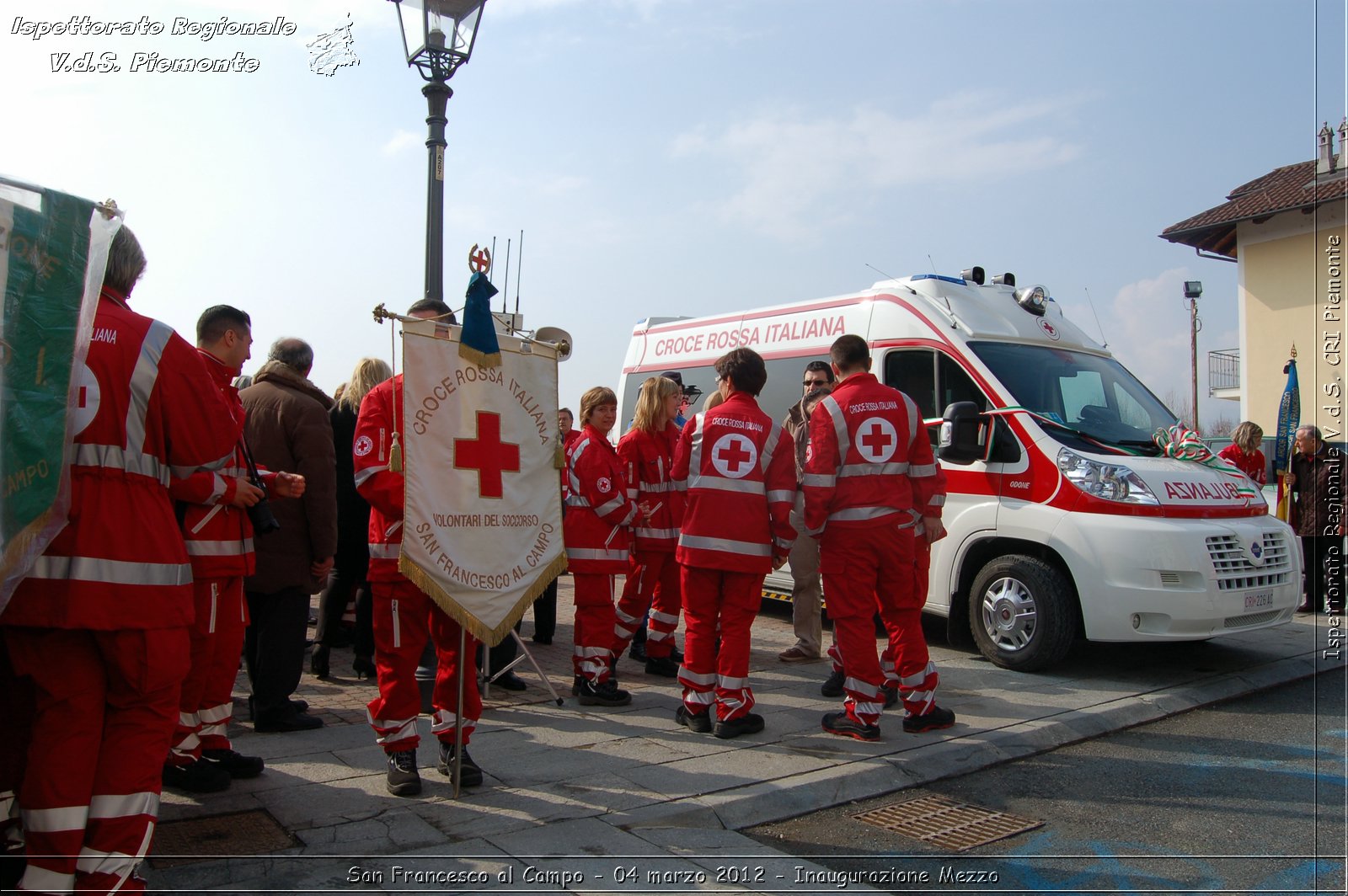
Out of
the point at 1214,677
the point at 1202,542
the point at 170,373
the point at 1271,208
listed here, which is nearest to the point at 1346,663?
the point at 1214,677

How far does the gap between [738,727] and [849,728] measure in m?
0.60

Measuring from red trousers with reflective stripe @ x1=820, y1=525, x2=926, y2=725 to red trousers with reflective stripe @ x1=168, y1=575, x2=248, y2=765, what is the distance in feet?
9.87

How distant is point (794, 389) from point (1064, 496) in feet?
9.12

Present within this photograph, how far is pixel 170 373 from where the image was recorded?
3309mm

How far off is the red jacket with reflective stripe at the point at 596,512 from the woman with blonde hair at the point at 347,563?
1455mm

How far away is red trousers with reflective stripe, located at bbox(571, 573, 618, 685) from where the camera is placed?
19.3 feet

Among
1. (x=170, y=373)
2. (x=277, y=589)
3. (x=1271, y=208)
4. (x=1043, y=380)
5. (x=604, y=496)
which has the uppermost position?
(x=1271, y=208)

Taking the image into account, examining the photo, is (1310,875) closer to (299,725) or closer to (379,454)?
(379,454)

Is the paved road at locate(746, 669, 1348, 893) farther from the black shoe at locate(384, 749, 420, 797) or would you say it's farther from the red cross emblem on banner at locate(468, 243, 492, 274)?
the red cross emblem on banner at locate(468, 243, 492, 274)

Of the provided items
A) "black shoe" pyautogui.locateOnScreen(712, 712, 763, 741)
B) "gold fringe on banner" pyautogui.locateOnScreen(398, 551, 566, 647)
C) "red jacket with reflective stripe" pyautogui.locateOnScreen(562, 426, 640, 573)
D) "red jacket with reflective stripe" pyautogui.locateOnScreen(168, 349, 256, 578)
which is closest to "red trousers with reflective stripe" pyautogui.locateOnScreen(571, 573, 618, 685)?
"red jacket with reflective stripe" pyautogui.locateOnScreen(562, 426, 640, 573)

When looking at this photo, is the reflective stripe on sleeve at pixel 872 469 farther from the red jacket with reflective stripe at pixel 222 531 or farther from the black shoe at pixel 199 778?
the black shoe at pixel 199 778

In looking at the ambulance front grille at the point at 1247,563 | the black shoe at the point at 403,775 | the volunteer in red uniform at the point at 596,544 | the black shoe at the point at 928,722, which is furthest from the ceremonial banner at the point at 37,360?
the ambulance front grille at the point at 1247,563

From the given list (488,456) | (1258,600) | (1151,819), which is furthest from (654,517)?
(1258,600)

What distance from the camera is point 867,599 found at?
17.5 ft
